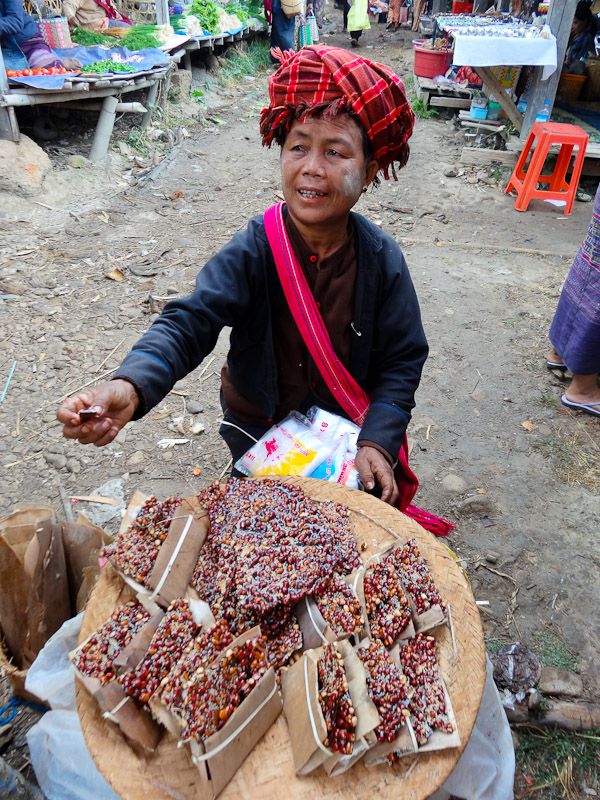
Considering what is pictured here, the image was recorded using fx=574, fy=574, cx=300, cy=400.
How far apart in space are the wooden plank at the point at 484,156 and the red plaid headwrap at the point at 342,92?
7.64 metres

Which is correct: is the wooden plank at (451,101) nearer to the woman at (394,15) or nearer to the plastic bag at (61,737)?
the plastic bag at (61,737)

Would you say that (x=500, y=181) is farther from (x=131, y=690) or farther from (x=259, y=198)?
(x=131, y=690)

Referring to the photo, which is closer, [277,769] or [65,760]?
[277,769]

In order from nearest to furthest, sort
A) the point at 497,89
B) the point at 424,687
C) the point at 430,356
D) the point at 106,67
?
the point at 424,687 → the point at 430,356 → the point at 497,89 → the point at 106,67

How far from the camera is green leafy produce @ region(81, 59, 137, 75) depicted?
8078mm

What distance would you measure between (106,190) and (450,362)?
17.0ft

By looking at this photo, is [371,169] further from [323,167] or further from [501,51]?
[501,51]

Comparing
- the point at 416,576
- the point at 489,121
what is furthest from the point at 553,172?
the point at 416,576

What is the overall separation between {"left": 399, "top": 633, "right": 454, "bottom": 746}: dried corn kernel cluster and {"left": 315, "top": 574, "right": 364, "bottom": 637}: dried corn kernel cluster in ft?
0.50

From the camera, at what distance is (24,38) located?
7.75 meters

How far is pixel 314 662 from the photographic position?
4.59 ft

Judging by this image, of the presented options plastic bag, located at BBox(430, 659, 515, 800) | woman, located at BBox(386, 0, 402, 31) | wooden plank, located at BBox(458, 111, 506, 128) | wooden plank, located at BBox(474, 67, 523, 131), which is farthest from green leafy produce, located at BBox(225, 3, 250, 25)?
plastic bag, located at BBox(430, 659, 515, 800)

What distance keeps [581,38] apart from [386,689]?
13134 mm

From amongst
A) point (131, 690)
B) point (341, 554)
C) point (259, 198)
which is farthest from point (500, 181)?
point (131, 690)
